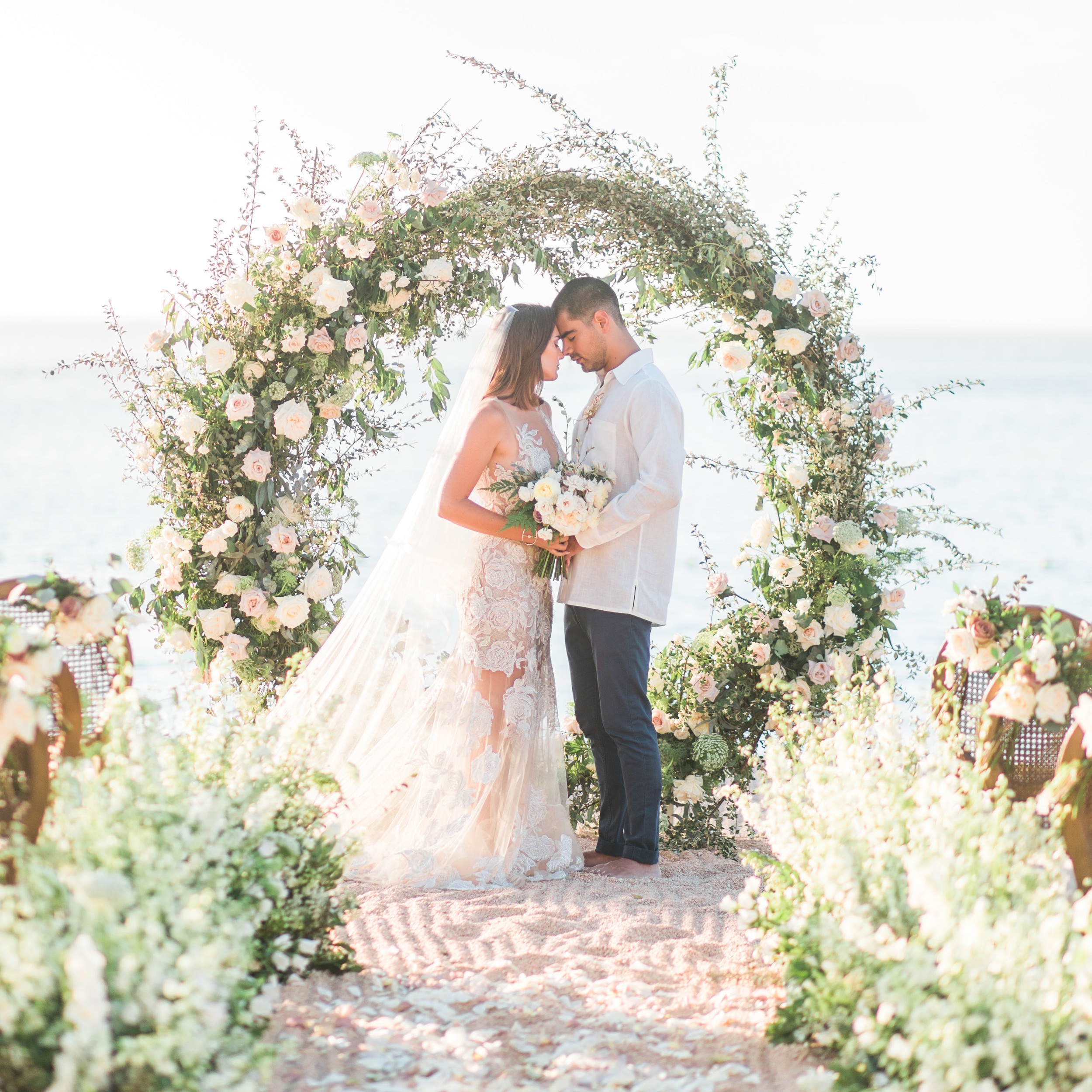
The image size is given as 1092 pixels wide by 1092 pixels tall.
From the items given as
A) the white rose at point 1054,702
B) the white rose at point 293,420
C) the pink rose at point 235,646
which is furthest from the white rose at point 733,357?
the white rose at point 1054,702

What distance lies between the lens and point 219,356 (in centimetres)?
462

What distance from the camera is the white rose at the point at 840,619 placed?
483 centimetres

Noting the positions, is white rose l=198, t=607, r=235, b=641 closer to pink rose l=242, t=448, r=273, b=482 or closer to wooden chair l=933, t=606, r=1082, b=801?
pink rose l=242, t=448, r=273, b=482

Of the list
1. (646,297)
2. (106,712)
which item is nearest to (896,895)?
(106,712)

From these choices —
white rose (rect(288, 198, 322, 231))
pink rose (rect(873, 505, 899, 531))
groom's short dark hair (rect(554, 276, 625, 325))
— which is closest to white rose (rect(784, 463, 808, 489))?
pink rose (rect(873, 505, 899, 531))

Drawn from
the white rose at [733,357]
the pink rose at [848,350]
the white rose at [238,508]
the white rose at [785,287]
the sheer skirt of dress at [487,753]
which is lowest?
the sheer skirt of dress at [487,753]

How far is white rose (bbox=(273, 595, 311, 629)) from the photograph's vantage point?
4695 mm

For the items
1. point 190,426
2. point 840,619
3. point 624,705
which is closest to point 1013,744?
point 624,705

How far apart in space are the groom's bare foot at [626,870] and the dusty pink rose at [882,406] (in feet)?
7.17

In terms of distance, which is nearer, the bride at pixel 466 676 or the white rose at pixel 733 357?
the bride at pixel 466 676

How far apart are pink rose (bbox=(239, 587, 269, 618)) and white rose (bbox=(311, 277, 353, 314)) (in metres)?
1.23

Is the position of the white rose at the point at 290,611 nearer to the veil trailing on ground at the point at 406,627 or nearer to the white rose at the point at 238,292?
the veil trailing on ground at the point at 406,627

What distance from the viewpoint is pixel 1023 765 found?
117 inches

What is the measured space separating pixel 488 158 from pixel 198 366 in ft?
5.04
